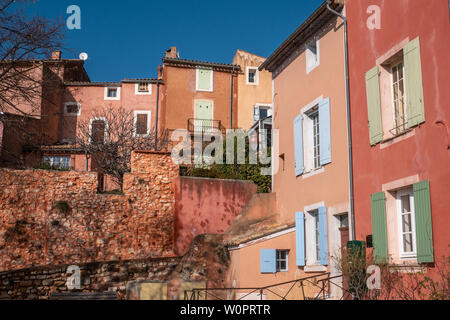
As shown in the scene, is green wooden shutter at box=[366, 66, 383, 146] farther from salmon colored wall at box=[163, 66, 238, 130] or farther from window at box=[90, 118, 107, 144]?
salmon colored wall at box=[163, 66, 238, 130]

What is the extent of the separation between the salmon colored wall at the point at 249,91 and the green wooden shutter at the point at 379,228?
70.6ft

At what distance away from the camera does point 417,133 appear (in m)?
8.68

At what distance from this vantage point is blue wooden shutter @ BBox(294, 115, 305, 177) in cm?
1321

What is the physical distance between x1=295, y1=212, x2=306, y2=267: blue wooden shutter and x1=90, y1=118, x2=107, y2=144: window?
47.7ft

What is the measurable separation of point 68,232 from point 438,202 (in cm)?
1150

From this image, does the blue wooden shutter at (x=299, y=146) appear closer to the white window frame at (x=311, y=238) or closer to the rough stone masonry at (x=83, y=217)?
the white window frame at (x=311, y=238)

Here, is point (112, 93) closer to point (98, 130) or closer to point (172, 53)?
point (172, 53)

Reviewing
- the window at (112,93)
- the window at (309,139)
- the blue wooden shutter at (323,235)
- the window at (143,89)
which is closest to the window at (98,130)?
the window at (112,93)

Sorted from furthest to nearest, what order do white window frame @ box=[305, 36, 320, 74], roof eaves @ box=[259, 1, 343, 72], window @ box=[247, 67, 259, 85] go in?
window @ box=[247, 67, 259, 85], white window frame @ box=[305, 36, 320, 74], roof eaves @ box=[259, 1, 343, 72]

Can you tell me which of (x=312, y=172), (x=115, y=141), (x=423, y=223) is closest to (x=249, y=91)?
(x=115, y=141)

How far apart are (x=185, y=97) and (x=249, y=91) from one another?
13.3 ft

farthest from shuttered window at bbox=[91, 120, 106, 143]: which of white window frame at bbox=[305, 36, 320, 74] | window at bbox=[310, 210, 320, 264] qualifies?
window at bbox=[310, 210, 320, 264]

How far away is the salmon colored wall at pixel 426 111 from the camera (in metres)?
8.02
